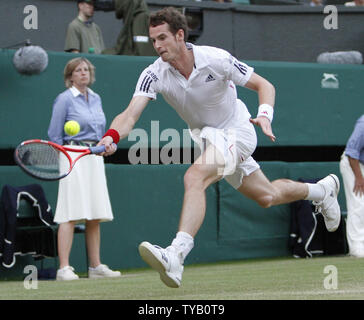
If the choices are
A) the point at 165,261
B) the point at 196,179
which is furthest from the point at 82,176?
the point at 165,261

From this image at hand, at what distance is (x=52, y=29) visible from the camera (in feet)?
36.4

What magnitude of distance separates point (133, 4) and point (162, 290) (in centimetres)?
509

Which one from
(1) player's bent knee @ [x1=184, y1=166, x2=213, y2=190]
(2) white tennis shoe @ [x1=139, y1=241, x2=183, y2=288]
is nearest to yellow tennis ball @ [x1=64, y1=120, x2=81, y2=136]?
(1) player's bent knee @ [x1=184, y1=166, x2=213, y2=190]

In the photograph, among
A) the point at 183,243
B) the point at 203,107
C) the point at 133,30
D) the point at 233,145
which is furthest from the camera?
the point at 133,30

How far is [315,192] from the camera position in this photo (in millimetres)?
7094

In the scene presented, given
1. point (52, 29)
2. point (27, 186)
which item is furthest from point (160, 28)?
point (52, 29)

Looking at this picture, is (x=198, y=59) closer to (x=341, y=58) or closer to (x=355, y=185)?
(x=355, y=185)

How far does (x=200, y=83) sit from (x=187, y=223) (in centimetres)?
117

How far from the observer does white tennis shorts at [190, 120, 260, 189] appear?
19.5 ft

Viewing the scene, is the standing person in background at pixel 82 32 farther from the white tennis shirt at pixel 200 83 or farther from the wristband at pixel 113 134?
the wristband at pixel 113 134

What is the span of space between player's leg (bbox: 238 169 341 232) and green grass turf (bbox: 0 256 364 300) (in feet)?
1.81

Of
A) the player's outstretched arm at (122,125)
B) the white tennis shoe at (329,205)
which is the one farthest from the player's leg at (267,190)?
the player's outstretched arm at (122,125)

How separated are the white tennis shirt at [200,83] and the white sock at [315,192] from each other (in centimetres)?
120

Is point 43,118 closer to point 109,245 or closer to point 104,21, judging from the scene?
point 109,245
